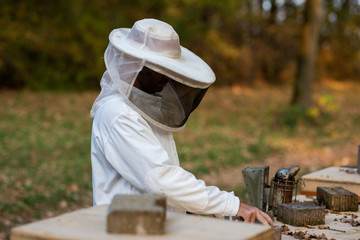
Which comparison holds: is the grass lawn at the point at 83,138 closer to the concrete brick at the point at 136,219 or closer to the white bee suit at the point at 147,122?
the white bee suit at the point at 147,122

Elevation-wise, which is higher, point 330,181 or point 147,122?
point 147,122

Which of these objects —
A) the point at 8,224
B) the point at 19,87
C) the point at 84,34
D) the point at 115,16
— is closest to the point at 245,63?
the point at 115,16

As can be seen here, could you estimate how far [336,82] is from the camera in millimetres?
19844

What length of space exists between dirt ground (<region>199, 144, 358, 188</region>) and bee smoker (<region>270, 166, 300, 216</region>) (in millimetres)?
4316

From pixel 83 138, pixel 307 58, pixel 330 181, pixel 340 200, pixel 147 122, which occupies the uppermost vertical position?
pixel 307 58

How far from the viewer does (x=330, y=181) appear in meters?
3.16

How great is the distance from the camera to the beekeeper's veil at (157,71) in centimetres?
229

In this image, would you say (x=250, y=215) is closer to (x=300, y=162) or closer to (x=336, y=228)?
(x=336, y=228)

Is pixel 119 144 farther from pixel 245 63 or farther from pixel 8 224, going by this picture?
pixel 245 63

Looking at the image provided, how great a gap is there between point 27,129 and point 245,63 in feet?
30.9

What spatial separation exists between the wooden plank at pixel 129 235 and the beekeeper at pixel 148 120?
10.5 inches

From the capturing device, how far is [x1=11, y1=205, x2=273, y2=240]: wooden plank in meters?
1.64

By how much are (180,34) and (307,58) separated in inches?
200

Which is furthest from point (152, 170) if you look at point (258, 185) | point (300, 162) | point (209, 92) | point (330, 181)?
point (209, 92)
